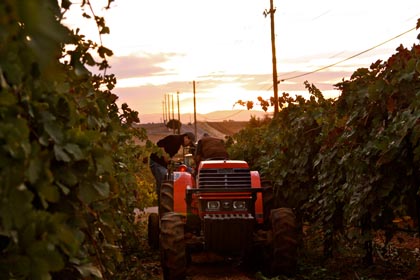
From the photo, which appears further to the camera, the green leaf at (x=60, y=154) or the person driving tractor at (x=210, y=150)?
the person driving tractor at (x=210, y=150)

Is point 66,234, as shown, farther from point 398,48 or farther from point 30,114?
point 398,48

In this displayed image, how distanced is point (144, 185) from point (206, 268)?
574 cm

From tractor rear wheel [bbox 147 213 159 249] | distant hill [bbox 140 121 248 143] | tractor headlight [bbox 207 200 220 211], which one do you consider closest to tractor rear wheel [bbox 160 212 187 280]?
tractor headlight [bbox 207 200 220 211]

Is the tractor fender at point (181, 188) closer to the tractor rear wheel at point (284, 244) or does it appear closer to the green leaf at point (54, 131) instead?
the tractor rear wheel at point (284, 244)

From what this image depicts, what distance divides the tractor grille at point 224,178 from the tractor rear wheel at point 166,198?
0.47 meters

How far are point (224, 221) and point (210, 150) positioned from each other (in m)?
2.16

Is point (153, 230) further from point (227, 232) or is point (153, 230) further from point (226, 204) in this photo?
point (227, 232)

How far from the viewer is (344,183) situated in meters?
8.27

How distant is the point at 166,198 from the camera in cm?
896

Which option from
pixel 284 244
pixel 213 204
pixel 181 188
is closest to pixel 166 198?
pixel 181 188

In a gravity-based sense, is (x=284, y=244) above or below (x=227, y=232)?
below

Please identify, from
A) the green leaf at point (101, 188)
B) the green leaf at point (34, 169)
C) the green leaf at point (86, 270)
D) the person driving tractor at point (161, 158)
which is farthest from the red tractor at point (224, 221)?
the green leaf at point (34, 169)

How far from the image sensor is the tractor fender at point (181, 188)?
894 centimetres

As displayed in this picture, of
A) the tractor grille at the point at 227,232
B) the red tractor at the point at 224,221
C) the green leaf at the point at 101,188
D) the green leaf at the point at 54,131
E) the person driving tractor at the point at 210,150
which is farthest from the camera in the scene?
the person driving tractor at the point at 210,150
